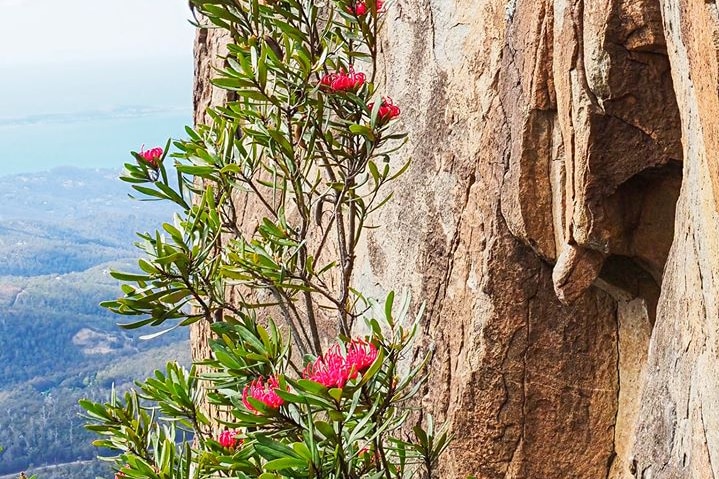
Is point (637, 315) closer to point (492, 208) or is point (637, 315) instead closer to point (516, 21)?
point (492, 208)

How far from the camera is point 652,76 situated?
2898 millimetres

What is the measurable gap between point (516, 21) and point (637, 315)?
145 cm

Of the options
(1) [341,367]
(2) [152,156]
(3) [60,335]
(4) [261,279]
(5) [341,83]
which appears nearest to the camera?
(1) [341,367]

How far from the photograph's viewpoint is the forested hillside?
60531 millimetres

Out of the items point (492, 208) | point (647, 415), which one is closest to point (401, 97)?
point (492, 208)

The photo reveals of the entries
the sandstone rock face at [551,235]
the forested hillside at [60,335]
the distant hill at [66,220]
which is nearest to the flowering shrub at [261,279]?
the sandstone rock face at [551,235]

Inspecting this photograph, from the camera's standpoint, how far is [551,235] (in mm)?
3543

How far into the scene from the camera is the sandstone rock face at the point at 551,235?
8.94 feet

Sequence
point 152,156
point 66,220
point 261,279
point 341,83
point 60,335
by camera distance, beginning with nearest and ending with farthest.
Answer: point 341,83 < point 261,279 < point 152,156 < point 60,335 < point 66,220

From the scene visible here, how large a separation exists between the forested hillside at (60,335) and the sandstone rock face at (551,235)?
605 inches

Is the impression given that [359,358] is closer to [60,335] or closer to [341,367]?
[341,367]

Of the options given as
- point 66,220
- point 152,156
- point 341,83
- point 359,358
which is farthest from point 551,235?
point 66,220

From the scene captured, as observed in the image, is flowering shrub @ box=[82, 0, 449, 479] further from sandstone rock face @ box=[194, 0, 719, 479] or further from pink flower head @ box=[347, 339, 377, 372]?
sandstone rock face @ box=[194, 0, 719, 479]

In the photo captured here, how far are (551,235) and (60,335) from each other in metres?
92.0
